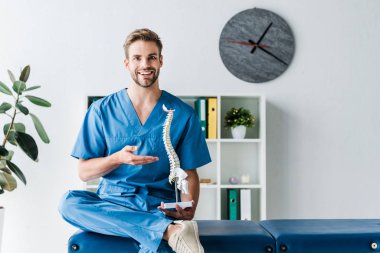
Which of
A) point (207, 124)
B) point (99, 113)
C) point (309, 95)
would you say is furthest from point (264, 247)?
point (309, 95)

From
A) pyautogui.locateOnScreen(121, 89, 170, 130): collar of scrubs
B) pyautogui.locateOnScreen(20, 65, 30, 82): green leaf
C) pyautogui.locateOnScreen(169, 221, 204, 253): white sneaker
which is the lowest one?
pyautogui.locateOnScreen(169, 221, 204, 253): white sneaker

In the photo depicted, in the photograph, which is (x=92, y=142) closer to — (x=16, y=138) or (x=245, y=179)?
(x=16, y=138)

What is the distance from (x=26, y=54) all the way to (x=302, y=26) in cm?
186

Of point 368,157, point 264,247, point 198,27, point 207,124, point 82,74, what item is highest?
point 198,27

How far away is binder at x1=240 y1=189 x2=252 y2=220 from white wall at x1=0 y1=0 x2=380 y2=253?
0.76 feet

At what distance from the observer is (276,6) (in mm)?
3416

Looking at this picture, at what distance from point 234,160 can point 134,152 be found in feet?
4.64

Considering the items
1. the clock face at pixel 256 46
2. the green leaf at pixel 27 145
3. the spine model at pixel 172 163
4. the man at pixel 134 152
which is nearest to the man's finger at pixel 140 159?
the man at pixel 134 152

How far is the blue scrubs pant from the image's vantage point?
1714 millimetres

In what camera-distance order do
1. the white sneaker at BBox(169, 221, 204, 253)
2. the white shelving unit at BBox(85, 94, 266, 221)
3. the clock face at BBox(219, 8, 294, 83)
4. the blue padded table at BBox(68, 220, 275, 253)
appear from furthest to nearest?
the clock face at BBox(219, 8, 294, 83), the white shelving unit at BBox(85, 94, 266, 221), the blue padded table at BBox(68, 220, 275, 253), the white sneaker at BBox(169, 221, 204, 253)

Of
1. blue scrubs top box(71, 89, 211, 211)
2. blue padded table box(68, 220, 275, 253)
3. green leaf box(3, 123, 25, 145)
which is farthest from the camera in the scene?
green leaf box(3, 123, 25, 145)

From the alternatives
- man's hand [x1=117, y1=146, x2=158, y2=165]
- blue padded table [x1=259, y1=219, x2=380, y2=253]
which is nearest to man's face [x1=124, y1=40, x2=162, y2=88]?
man's hand [x1=117, y1=146, x2=158, y2=165]

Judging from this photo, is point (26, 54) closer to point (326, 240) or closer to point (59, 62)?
point (59, 62)

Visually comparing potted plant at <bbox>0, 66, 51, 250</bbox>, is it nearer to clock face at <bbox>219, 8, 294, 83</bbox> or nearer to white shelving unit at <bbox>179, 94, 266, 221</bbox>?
white shelving unit at <bbox>179, 94, 266, 221</bbox>
